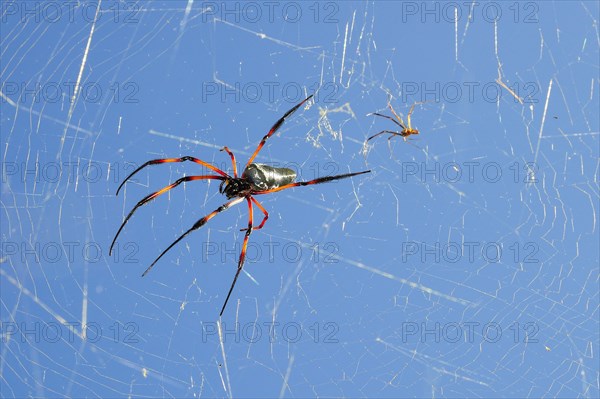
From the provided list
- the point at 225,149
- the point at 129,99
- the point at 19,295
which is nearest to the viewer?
the point at 225,149

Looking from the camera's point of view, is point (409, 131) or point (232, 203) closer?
point (232, 203)

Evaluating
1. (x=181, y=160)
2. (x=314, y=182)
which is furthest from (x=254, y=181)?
(x=181, y=160)

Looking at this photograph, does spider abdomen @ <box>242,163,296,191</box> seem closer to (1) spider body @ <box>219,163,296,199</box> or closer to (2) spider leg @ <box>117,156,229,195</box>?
(1) spider body @ <box>219,163,296,199</box>

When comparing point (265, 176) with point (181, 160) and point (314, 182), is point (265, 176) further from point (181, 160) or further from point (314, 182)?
point (181, 160)

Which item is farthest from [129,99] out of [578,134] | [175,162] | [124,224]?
[578,134]

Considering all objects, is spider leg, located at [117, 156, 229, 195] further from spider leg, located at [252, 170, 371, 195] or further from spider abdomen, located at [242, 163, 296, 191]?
spider leg, located at [252, 170, 371, 195]

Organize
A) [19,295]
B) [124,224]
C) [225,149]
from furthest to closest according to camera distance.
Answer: [19,295] < [225,149] < [124,224]

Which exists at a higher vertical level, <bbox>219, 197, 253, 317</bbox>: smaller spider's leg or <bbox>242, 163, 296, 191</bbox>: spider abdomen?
<bbox>242, 163, 296, 191</bbox>: spider abdomen

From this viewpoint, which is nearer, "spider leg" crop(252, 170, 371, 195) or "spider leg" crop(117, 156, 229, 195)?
"spider leg" crop(252, 170, 371, 195)

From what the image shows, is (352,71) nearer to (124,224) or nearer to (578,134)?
(578,134)
